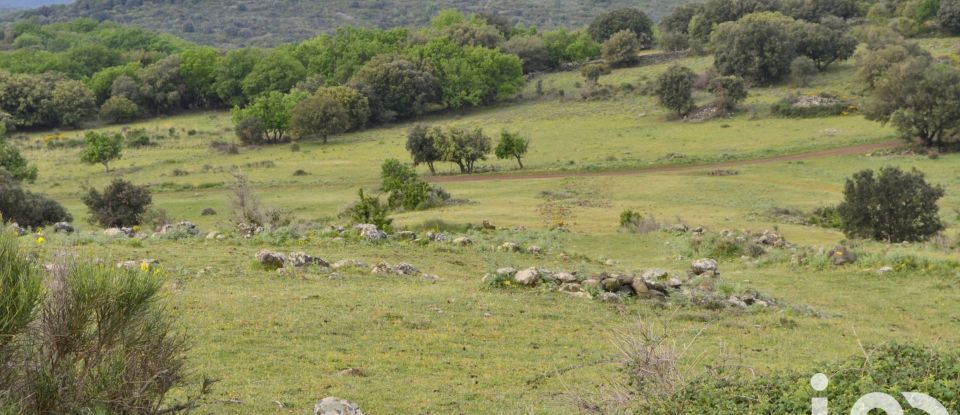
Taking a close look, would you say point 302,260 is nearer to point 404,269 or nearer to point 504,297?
point 404,269

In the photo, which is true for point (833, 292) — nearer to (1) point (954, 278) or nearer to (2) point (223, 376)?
(1) point (954, 278)

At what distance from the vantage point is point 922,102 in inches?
2045

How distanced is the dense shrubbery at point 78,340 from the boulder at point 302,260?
11137 mm

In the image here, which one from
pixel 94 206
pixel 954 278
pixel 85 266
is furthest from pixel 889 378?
pixel 94 206

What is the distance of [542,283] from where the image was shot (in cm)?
1894

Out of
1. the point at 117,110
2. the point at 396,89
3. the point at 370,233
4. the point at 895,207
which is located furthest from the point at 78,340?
the point at 117,110

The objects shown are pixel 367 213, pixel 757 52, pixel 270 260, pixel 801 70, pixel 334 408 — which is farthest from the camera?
pixel 757 52

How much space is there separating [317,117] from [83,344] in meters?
67.5

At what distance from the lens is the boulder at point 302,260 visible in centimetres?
1961

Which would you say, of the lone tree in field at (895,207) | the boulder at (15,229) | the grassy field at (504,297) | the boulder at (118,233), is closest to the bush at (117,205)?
the grassy field at (504,297)

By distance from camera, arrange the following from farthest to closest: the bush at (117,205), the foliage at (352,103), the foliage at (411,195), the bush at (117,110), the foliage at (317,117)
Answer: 1. the bush at (117,110)
2. the foliage at (352,103)
3. the foliage at (317,117)
4. the foliage at (411,195)
5. the bush at (117,205)

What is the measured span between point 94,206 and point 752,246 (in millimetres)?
24240

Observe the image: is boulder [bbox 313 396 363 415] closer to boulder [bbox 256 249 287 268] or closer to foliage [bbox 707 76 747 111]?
boulder [bbox 256 249 287 268]

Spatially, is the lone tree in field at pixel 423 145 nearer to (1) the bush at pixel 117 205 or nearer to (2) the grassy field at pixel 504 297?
(2) the grassy field at pixel 504 297
